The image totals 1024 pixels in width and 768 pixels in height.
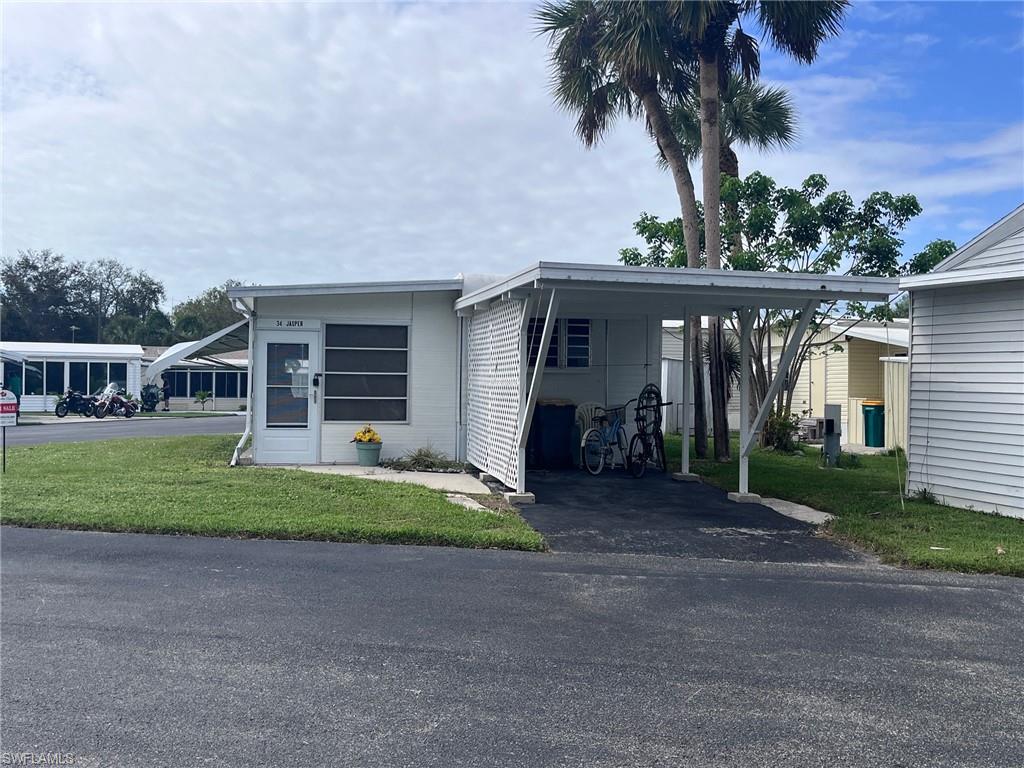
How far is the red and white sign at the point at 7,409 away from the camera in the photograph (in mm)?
10586

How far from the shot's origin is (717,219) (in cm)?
1412

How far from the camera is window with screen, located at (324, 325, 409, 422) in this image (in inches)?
515

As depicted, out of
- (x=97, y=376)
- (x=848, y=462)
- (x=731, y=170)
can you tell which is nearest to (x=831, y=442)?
(x=848, y=462)

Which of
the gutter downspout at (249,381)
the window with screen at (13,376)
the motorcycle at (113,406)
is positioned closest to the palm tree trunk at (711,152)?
the gutter downspout at (249,381)

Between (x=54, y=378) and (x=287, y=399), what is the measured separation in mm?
21465

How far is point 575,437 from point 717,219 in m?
4.42

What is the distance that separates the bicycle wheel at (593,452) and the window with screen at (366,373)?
9.50 feet

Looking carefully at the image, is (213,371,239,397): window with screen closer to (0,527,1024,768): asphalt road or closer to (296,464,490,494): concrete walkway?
(296,464,490,494): concrete walkway

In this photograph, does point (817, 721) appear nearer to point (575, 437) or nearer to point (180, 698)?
point (180, 698)

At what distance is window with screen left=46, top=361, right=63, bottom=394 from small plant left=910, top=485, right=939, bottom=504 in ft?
94.0

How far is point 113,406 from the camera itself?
27500 millimetres

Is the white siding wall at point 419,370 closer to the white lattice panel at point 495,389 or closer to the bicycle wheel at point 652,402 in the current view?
the white lattice panel at point 495,389

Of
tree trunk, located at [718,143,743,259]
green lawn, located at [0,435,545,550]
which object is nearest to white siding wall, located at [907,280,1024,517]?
green lawn, located at [0,435,545,550]

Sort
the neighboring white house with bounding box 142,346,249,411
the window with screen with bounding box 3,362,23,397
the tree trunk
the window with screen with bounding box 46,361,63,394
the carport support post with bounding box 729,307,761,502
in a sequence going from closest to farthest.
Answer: the carport support post with bounding box 729,307,761,502 < the tree trunk < the window with screen with bounding box 3,362,23,397 < the window with screen with bounding box 46,361,63,394 < the neighboring white house with bounding box 142,346,249,411
